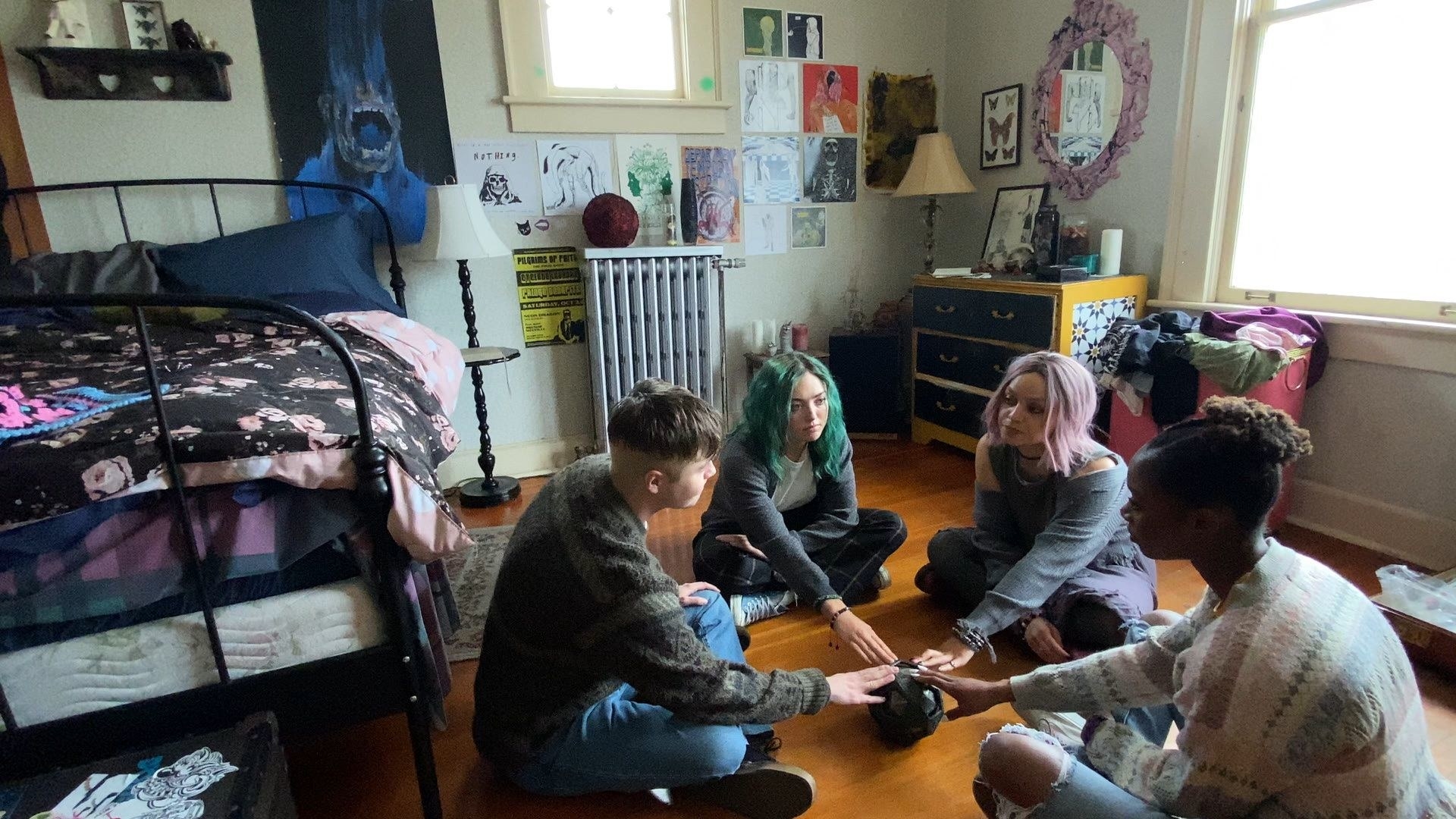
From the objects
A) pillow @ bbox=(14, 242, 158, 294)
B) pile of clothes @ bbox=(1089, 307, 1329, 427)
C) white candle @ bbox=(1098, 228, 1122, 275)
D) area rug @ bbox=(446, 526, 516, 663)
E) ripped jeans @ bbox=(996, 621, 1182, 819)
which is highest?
pillow @ bbox=(14, 242, 158, 294)

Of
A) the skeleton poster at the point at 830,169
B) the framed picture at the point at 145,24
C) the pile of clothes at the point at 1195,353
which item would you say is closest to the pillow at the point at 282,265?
the framed picture at the point at 145,24

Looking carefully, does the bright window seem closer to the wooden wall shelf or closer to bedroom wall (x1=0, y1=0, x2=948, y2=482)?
bedroom wall (x1=0, y1=0, x2=948, y2=482)

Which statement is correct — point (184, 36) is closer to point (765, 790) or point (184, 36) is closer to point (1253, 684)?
point (765, 790)

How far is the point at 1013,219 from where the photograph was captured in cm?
327

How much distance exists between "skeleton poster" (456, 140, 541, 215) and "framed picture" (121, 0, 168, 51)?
935 millimetres

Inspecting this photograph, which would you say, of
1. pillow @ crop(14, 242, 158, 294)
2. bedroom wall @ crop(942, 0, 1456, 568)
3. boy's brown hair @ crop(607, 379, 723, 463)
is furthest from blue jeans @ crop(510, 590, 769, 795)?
bedroom wall @ crop(942, 0, 1456, 568)

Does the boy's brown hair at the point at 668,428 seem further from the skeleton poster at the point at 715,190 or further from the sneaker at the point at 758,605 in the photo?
the skeleton poster at the point at 715,190

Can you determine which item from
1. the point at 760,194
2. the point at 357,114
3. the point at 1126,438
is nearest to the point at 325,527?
the point at 357,114

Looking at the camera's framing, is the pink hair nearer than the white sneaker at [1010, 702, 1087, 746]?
No

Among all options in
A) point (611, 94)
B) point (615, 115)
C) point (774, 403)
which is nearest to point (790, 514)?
point (774, 403)

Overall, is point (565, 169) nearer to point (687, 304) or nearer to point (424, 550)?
point (687, 304)

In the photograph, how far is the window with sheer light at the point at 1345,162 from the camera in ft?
6.86

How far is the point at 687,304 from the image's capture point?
313 centimetres

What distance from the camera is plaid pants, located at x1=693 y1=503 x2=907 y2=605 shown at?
6.38 ft
